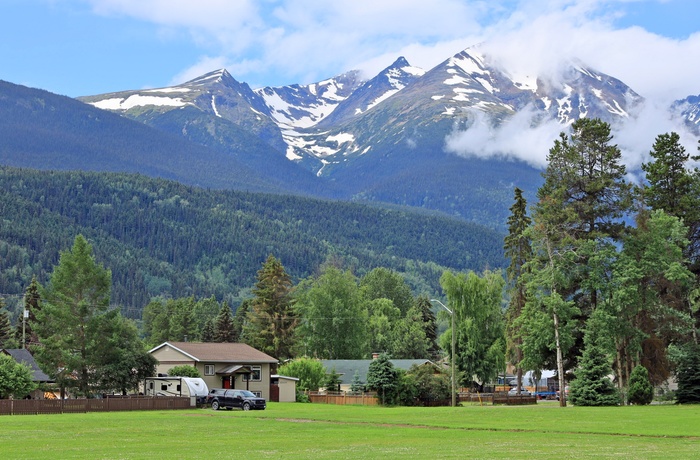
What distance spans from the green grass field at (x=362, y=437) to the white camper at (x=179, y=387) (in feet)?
63.0

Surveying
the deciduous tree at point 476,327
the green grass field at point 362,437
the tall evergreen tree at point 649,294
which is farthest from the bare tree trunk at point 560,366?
the deciduous tree at point 476,327

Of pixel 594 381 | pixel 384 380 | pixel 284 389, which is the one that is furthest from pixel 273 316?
pixel 594 381

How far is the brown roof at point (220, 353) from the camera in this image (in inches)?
3516

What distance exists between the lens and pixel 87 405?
6575cm

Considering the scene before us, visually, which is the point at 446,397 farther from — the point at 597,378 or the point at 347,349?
the point at 347,349

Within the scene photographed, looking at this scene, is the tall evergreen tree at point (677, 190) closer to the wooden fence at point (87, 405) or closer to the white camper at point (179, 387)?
the white camper at point (179, 387)

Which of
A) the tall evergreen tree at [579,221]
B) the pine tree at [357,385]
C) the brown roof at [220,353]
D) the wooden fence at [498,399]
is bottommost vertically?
the wooden fence at [498,399]

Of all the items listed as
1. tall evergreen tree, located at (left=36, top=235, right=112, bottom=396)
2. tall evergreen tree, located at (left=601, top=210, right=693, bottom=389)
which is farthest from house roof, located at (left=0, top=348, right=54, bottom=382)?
tall evergreen tree, located at (left=601, top=210, right=693, bottom=389)

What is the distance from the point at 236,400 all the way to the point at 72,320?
667 inches

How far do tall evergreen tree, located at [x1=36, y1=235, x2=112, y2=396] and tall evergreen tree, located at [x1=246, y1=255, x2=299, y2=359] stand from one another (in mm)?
31629

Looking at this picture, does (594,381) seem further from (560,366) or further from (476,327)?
(476,327)

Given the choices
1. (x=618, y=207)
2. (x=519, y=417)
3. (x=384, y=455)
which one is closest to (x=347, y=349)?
(x=618, y=207)

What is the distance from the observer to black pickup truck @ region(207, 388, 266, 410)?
A: 230 feet

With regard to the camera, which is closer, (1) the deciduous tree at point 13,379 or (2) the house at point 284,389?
(1) the deciduous tree at point 13,379
